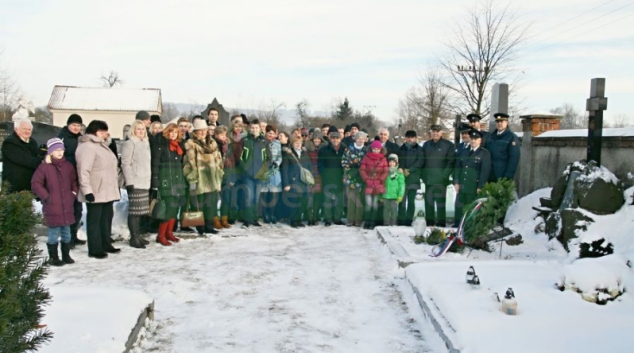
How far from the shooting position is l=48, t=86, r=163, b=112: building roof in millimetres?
45844

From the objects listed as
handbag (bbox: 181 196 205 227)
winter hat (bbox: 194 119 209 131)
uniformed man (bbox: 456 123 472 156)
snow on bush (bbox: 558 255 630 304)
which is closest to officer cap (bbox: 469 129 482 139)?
uniformed man (bbox: 456 123 472 156)

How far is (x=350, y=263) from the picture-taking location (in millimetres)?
6574

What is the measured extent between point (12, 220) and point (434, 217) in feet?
24.5

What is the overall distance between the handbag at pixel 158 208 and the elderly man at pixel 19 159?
5.10ft

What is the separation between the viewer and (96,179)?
21.2 ft

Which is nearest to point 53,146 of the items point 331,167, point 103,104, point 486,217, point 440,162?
point 331,167

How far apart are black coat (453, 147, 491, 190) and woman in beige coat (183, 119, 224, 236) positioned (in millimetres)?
3946

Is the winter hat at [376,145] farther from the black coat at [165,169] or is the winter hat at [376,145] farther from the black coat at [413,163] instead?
the black coat at [165,169]

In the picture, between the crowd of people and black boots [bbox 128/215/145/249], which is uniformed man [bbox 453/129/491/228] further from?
black boots [bbox 128/215/145/249]

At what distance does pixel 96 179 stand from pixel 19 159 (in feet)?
3.03

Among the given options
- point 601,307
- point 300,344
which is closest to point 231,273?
point 300,344

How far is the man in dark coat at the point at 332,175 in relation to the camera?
30.5ft

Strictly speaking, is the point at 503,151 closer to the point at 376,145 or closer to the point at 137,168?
the point at 376,145

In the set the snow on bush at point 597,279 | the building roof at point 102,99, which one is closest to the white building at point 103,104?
the building roof at point 102,99
